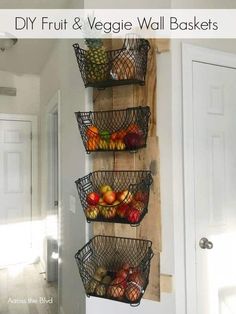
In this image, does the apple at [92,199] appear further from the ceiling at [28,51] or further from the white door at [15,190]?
the white door at [15,190]

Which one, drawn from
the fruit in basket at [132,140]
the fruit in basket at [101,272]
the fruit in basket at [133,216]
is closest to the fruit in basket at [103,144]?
the fruit in basket at [132,140]

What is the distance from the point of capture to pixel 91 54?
1.27 meters

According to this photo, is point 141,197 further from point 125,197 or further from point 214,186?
point 214,186

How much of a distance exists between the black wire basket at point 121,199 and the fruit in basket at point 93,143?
0.18 metres

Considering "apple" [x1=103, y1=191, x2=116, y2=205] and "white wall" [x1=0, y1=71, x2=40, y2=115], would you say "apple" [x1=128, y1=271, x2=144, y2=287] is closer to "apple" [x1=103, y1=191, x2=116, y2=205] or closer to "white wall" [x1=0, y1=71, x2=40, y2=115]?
"apple" [x1=103, y1=191, x2=116, y2=205]

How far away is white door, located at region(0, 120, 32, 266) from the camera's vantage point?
312 cm

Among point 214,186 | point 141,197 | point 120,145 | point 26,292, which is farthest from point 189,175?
point 26,292

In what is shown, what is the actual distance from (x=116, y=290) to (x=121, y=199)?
407mm

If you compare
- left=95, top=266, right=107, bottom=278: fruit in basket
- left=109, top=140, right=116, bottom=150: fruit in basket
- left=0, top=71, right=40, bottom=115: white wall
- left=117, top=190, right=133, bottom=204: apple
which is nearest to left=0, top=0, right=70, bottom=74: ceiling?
left=0, top=71, right=40, bottom=115: white wall

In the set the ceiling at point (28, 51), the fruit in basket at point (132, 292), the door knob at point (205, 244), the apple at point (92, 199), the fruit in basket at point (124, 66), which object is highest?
the ceiling at point (28, 51)

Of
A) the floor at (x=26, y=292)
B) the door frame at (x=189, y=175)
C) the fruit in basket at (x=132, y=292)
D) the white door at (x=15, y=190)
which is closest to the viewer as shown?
the fruit in basket at (x=132, y=292)

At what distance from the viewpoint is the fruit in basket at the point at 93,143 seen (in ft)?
4.30

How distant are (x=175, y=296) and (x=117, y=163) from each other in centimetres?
80

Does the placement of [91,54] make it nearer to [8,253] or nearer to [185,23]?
[185,23]
